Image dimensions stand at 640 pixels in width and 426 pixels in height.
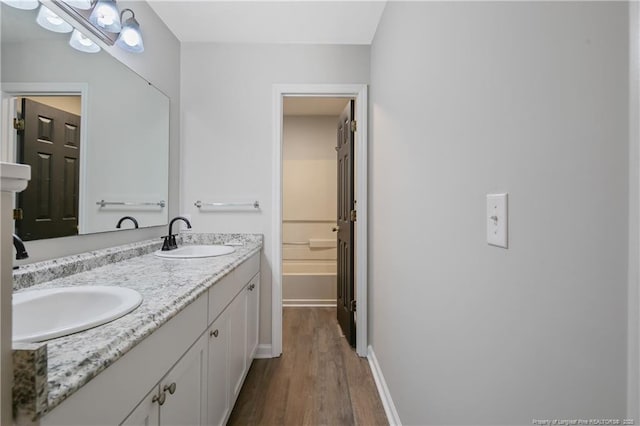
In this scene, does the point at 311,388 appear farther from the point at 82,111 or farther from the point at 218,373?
the point at 82,111

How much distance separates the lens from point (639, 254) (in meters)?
0.41

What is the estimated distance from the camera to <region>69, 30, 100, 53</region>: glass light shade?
130 cm

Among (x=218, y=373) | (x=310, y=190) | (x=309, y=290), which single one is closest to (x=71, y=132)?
(x=218, y=373)

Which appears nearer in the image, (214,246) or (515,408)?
(515,408)

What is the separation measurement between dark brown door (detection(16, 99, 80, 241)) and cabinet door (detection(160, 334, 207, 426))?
0.76 m

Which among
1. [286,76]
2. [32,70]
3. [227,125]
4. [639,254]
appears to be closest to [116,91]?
[32,70]

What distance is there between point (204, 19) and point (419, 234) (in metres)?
1.98

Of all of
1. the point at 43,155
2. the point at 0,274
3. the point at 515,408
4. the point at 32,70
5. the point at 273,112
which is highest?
the point at 273,112

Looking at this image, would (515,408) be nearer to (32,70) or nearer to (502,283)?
(502,283)

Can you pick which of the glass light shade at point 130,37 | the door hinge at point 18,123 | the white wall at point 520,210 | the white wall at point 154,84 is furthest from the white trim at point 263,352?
the glass light shade at point 130,37

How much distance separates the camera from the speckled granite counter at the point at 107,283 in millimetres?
438

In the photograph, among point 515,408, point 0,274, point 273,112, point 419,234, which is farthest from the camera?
point 273,112

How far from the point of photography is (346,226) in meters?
2.54

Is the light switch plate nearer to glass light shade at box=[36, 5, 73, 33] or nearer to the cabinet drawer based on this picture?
the cabinet drawer
